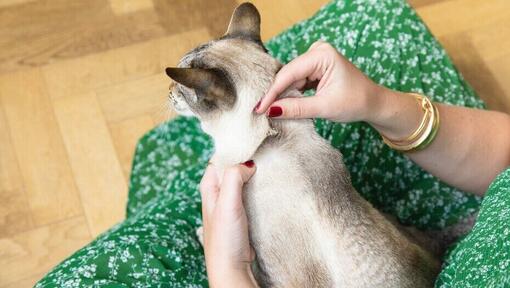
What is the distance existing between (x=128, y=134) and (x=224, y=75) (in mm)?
905

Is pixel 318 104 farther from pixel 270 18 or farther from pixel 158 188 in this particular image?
pixel 270 18

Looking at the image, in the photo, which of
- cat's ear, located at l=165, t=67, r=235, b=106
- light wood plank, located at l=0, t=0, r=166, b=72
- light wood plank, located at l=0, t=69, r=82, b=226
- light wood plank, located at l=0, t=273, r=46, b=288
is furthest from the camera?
light wood plank, located at l=0, t=0, r=166, b=72

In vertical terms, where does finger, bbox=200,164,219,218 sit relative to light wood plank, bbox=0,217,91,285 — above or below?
above

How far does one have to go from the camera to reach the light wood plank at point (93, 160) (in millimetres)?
1691

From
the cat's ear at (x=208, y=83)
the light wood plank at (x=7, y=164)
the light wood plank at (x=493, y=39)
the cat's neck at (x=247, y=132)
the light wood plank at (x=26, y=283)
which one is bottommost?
the light wood plank at (x=26, y=283)

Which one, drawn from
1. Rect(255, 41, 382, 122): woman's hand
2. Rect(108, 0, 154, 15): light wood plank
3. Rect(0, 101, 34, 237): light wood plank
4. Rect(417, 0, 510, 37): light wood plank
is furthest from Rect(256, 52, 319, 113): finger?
Rect(108, 0, 154, 15): light wood plank

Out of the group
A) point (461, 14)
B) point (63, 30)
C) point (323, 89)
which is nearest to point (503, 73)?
point (461, 14)

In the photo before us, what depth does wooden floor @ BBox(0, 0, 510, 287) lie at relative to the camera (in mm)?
1671

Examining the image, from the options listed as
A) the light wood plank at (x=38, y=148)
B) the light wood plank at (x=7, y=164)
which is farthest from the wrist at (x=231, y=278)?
the light wood plank at (x=7, y=164)

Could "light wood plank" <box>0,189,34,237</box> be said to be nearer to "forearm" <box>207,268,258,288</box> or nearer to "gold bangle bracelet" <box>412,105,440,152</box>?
"forearm" <box>207,268,258,288</box>

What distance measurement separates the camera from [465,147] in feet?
3.68

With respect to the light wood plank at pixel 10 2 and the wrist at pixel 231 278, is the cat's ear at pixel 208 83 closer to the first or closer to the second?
the wrist at pixel 231 278

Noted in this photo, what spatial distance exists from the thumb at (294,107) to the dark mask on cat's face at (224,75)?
33mm

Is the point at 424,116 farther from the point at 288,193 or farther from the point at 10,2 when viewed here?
the point at 10,2
